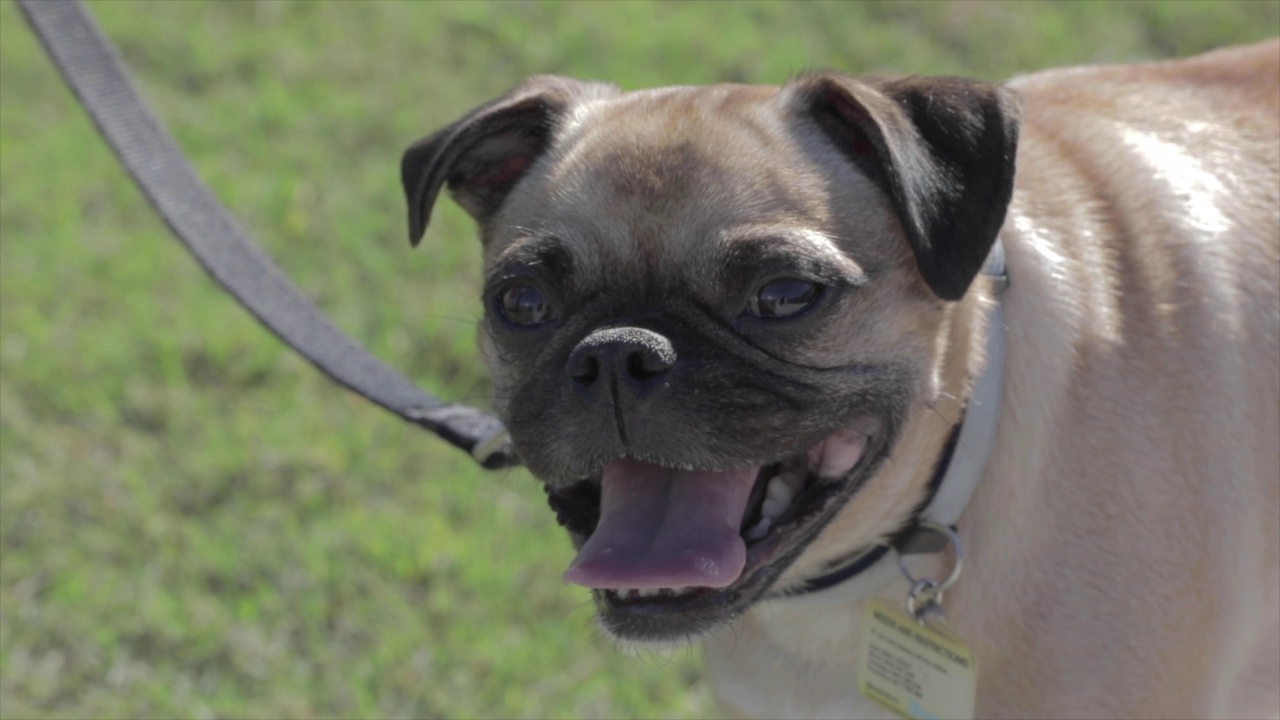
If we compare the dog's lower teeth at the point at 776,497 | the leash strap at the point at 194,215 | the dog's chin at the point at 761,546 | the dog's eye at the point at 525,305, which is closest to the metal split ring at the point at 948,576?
the dog's chin at the point at 761,546

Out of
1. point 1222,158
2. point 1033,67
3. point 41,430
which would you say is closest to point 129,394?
point 41,430

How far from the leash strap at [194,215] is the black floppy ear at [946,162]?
1.43m

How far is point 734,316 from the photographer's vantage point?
10.5 ft

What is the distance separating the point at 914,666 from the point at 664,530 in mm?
631

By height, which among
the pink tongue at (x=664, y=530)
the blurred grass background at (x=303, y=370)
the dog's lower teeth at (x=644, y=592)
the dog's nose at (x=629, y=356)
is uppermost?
the dog's nose at (x=629, y=356)

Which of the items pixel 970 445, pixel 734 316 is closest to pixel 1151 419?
pixel 970 445

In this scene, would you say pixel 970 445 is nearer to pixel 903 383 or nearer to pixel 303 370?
pixel 903 383

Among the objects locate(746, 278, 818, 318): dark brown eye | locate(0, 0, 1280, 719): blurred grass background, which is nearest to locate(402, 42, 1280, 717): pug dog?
locate(746, 278, 818, 318): dark brown eye

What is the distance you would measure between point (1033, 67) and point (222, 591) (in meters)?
5.25

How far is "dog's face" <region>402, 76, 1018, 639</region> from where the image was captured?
10.2ft

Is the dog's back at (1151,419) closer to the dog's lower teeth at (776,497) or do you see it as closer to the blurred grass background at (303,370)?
the dog's lower teeth at (776,497)

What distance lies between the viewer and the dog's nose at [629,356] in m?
3.05

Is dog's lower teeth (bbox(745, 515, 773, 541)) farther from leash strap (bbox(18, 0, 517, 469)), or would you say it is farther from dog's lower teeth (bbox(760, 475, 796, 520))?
leash strap (bbox(18, 0, 517, 469))

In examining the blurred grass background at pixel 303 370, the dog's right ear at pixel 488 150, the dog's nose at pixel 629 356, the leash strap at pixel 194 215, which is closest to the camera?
the dog's nose at pixel 629 356
